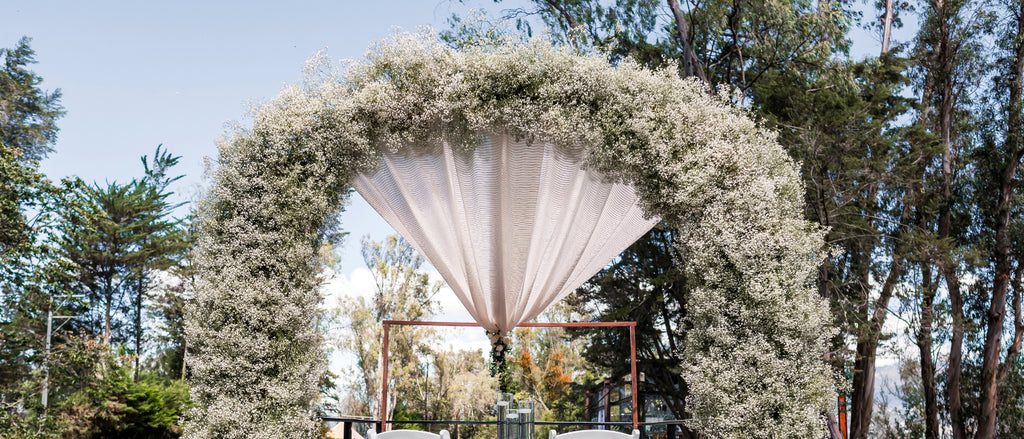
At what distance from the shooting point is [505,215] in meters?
6.18

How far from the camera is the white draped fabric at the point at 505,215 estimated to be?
577 centimetres

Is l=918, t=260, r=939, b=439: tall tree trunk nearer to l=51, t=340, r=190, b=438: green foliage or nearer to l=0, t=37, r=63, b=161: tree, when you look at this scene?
l=51, t=340, r=190, b=438: green foliage

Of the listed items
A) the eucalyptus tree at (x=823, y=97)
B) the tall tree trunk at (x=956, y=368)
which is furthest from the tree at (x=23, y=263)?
the tall tree trunk at (x=956, y=368)

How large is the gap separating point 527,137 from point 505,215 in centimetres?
106

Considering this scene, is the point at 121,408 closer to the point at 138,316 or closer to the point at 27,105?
the point at 138,316

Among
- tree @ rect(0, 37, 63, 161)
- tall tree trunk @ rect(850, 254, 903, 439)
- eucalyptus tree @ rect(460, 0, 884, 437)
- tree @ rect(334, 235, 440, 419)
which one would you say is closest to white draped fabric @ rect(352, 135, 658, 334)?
eucalyptus tree @ rect(460, 0, 884, 437)

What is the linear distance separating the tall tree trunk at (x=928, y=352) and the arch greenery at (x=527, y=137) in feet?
21.9

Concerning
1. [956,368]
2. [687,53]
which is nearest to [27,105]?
[687,53]

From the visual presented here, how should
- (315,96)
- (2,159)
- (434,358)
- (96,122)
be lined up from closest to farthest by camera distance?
(315,96) < (2,159) < (434,358) < (96,122)

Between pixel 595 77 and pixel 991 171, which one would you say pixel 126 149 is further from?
pixel 991 171

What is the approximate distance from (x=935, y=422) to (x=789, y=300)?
863cm

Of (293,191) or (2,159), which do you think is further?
(2,159)

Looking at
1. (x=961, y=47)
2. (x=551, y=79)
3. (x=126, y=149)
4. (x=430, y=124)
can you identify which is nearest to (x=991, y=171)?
(x=961, y=47)

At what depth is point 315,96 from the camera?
5.43 meters
